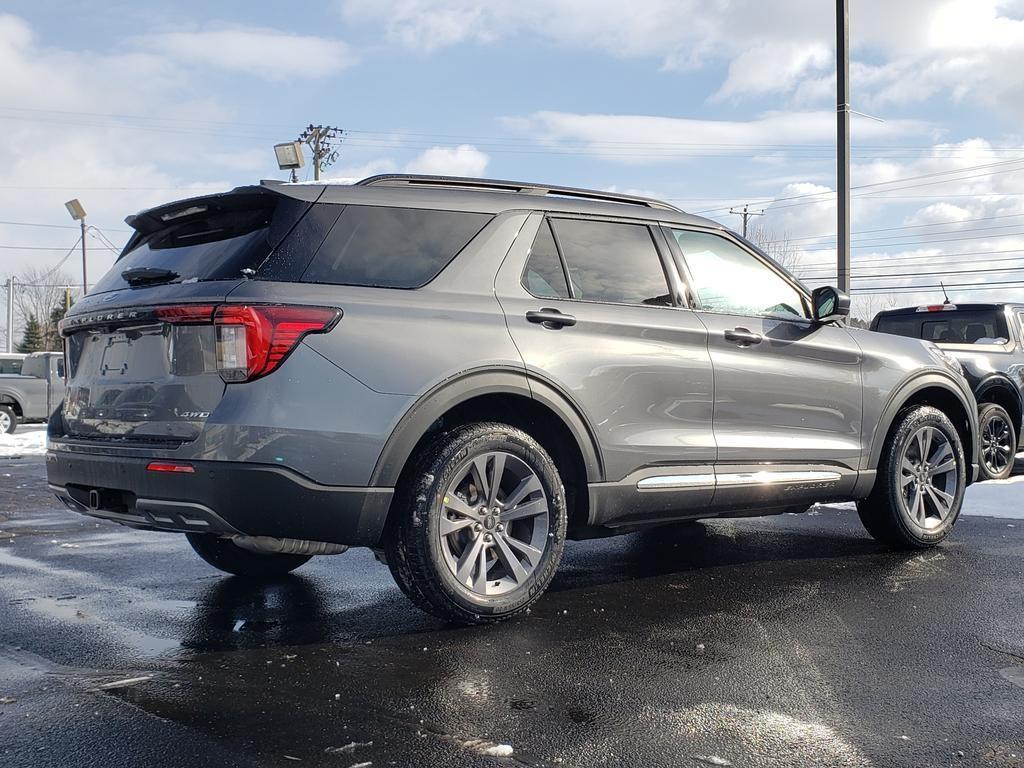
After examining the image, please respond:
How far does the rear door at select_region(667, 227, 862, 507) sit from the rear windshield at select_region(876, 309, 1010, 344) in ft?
19.8

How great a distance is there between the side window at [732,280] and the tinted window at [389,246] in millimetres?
1356

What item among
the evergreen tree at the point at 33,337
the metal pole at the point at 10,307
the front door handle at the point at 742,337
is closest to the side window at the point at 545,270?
the front door handle at the point at 742,337

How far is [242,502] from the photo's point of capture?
3752mm

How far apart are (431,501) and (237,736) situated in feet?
4.30

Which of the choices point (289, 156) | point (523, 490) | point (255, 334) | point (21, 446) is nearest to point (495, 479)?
point (523, 490)

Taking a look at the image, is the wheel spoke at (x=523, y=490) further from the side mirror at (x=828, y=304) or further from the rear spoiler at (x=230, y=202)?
the side mirror at (x=828, y=304)

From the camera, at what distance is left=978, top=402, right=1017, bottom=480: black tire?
10.8 m

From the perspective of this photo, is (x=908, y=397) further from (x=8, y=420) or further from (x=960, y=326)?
(x=8, y=420)

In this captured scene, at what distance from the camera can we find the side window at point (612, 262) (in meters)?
4.75

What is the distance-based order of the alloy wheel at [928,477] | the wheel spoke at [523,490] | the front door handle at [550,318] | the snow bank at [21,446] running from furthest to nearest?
the snow bank at [21,446]
the alloy wheel at [928,477]
the front door handle at [550,318]
the wheel spoke at [523,490]

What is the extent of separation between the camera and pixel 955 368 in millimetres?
6473

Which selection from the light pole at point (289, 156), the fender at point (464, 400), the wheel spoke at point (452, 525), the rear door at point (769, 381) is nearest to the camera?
the fender at point (464, 400)

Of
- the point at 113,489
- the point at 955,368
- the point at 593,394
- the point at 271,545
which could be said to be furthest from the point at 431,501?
the point at 955,368

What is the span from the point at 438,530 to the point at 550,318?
3.50 feet
